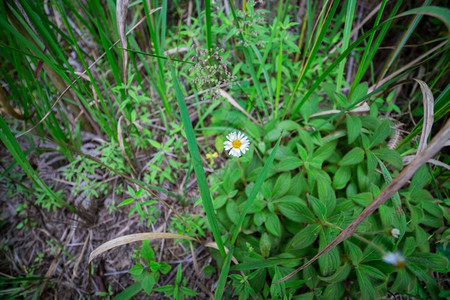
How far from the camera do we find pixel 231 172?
1.31 m

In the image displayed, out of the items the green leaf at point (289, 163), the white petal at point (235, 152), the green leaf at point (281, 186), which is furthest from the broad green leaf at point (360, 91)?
the white petal at point (235, 152)

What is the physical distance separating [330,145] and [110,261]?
54.6 inches

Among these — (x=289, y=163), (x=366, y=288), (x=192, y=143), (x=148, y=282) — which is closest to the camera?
(x=192, y=143)

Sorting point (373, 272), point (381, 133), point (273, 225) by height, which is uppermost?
point (381, 133)

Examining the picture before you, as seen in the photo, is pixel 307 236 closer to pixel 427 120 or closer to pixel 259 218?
pixel 259 218

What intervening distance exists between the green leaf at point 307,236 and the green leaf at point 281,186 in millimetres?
203

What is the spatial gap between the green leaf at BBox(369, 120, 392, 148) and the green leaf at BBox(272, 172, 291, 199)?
0.43 meters

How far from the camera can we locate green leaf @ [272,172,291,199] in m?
1.22

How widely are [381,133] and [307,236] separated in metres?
0.60

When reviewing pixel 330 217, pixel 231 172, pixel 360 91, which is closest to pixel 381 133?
pixel 360 91

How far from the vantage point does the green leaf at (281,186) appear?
1.22 m

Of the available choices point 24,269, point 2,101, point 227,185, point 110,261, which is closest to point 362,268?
point 227,185

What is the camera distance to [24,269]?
1513 millimetres

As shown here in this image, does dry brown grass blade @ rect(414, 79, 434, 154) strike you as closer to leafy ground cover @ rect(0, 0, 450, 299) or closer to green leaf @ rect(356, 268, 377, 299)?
leafy ground cover @ rect(0, 0, 450, 299)
